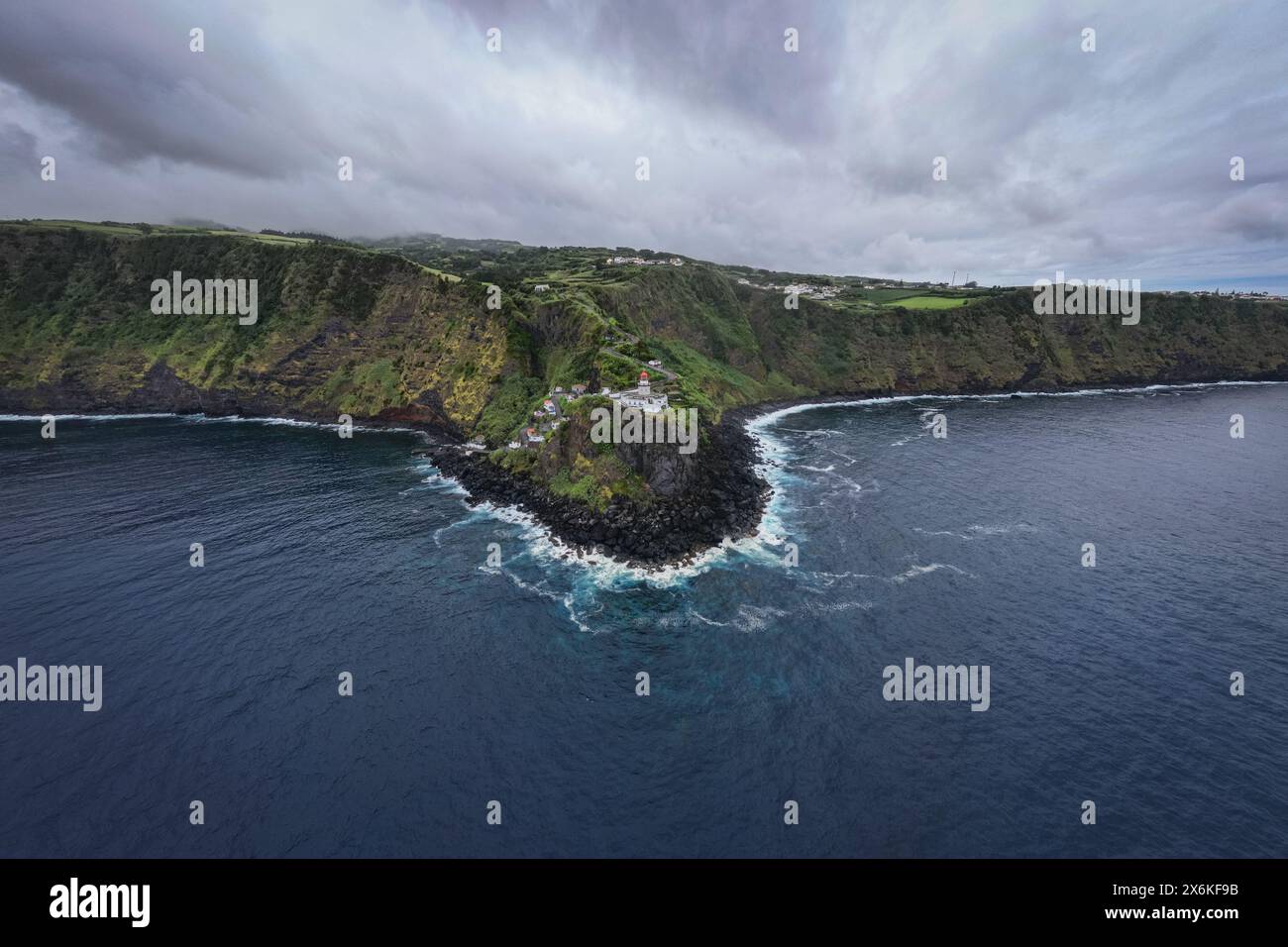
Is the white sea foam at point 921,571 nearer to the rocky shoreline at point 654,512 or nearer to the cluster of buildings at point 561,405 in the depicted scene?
the rocky shoreline at point 654,512

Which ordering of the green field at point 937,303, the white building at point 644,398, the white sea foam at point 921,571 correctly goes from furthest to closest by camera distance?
the green field at point 937,303
the white building at point 644,398
the white sea foam at point 921,571

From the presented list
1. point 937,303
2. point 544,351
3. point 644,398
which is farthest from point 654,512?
point 937,303

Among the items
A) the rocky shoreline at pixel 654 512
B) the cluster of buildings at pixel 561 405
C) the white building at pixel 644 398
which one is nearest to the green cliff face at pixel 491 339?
the cluster of buildings at pixel 561 405

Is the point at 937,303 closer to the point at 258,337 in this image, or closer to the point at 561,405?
the point at 561,405

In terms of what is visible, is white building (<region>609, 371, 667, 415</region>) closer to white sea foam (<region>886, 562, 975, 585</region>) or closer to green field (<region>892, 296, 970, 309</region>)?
white sea foam (<region>886, 562, 975, 585</region>)

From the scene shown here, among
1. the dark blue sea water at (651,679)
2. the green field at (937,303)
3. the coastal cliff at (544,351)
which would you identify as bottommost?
the dark blue sea water at (651,679)

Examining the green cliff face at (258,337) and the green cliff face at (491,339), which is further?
the green cliff face at (258,337)

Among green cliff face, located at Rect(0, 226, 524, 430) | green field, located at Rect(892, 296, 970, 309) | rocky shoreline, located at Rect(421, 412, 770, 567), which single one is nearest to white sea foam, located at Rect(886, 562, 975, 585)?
rocky shoreline, located at Rect(421, 412, 770, 567)
